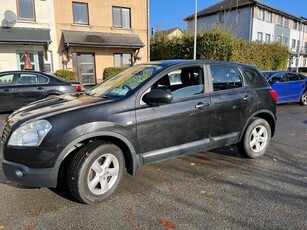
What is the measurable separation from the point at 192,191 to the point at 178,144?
638mm

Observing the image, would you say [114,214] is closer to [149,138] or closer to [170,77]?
[149,138]

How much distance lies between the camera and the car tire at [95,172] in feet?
9.37

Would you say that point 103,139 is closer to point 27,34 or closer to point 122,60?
point 27,34

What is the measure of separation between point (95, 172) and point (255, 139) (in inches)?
110

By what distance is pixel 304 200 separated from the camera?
3.09m

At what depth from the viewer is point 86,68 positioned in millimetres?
17562

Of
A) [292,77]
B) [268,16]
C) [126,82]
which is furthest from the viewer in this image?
[268,16]

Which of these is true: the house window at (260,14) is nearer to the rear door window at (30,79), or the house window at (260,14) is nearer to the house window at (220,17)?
the house window at (220,17)

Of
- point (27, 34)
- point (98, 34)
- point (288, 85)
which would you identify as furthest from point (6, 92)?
point (98, 34)

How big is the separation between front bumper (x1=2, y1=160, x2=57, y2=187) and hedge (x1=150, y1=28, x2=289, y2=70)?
16.0m

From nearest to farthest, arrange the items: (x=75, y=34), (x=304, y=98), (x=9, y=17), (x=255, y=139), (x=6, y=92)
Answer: (x=255, y=139) → (x=6, y=92) → (x=304, y=98) → (x=9, y=17) → (x=75, y=34)

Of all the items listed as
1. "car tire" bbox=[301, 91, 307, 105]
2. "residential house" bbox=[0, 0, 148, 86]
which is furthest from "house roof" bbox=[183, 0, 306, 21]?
"car tire" bbox=[301, 91, 307, 105]

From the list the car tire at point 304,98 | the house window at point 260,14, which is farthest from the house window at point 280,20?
the car tire at point 304,98

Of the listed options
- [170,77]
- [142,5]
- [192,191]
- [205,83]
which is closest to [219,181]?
[192,191]
